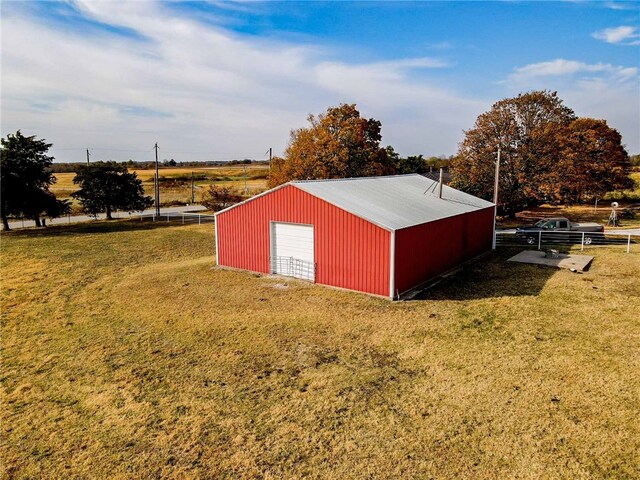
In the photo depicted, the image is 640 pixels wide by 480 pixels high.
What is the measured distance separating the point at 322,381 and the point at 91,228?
3356 cm

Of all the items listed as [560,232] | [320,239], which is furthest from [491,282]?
[560,232]

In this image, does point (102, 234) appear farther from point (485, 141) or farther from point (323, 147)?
point (485, 141)

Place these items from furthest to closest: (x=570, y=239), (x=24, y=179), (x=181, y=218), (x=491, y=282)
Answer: (x=181, y=218) → (x=24, y=179) → (x=570, y=239) → (x=491, y=282)

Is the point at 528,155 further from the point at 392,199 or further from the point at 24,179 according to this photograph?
the point at 24,179

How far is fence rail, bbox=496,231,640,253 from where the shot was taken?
81.9 feet

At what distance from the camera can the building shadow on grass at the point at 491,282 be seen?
16.2m

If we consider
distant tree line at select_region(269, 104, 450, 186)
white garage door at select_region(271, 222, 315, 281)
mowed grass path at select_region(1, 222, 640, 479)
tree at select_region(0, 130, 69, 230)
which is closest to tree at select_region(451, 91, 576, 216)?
distant tree line at select_region(269, 104, 450, 186)

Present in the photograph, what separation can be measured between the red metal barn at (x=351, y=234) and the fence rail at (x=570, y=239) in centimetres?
458

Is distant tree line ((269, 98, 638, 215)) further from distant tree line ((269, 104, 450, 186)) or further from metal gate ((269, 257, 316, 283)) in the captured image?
metal gate ((269, 257, 316, 283))

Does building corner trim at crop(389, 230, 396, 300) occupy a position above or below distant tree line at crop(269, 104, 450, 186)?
below

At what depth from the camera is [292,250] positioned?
18.9 m

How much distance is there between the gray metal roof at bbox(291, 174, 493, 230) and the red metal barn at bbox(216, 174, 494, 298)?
0.23 ft

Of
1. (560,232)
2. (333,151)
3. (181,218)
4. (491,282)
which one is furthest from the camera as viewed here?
(181,218)

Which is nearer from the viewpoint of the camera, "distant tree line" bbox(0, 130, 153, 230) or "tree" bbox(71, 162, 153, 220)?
"distant tree line" bbox(0, 130, 153, 230)
